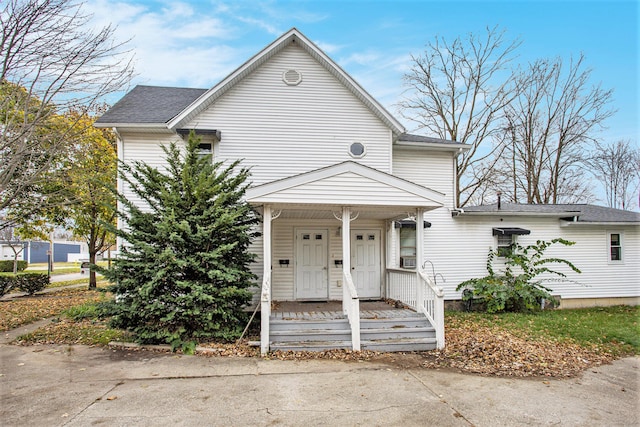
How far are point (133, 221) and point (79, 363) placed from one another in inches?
108

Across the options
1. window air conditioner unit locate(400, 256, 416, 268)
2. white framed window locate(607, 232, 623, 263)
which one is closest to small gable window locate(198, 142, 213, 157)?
window air conditioner unit locate(400, 256, 416, 268)

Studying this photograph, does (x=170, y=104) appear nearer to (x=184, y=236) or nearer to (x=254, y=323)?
(x=184, y=236)

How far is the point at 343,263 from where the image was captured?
823cm

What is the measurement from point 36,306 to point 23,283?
422 centimetres

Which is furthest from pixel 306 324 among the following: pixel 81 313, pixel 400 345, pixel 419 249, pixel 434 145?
pixel 434 145

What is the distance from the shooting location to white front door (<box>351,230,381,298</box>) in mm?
11023

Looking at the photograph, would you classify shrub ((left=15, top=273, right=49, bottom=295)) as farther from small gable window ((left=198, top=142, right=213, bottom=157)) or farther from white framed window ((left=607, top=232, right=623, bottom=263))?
white framed window ((left=607, top=232, right=623, bottom=263))

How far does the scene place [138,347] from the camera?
24.8 feet

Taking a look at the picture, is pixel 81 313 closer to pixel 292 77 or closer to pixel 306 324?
pixel 306 324

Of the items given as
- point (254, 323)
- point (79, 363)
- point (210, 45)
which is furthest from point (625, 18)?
point (79, 363)

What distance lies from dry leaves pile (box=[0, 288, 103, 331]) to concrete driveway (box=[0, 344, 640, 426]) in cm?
410

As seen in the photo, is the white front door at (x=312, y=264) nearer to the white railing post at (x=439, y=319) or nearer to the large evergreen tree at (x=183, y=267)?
the large evergreen tree at (x=183, y=267)

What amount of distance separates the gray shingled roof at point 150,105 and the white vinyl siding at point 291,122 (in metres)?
1.30

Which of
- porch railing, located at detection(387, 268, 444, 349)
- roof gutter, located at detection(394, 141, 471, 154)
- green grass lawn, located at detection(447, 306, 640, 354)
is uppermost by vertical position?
roof gutter, located at detection(394, 141, 471, 154)
